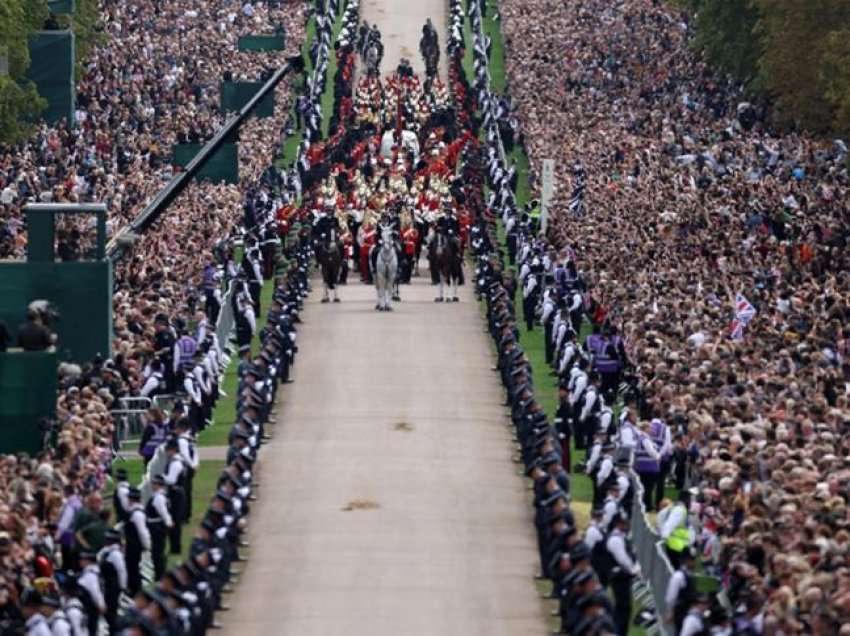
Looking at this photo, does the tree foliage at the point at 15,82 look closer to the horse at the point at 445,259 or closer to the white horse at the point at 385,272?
the horse at the point at 445,259

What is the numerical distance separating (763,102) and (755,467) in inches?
2229

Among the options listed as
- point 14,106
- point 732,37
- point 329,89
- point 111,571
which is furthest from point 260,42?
point 111,571

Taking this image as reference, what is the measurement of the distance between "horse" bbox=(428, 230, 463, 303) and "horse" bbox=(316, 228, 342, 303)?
208cm

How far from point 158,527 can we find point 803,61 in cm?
4569

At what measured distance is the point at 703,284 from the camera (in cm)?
6775

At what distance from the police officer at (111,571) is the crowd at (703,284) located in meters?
7.06

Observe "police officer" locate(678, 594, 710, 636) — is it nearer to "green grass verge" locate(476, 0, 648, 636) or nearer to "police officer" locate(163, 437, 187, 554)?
"green grass verge" locate(476, 0, 648, 636)

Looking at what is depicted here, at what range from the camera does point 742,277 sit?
68688mm

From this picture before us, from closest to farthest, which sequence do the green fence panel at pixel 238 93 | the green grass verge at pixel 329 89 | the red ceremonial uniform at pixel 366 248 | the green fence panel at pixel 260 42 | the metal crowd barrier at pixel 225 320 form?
the green fence panel at pixel 238 93 < the metal crowd barrier at pixel 225 320 < the red ceremonial uniform at pixel 366 248 < the green fence panel at pixel 260 42 < the green grass verge at pixel 329 89

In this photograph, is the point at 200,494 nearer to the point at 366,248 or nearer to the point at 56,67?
the point at 366,248

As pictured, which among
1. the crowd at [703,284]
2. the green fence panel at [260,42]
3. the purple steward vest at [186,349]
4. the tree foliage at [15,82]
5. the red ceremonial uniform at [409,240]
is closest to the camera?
the crowd at [703,284]

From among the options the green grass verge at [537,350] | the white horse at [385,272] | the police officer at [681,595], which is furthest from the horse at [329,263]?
the police officer at [681,595]

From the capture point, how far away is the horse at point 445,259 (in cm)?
7831

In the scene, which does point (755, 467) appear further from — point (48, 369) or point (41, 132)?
point (41, 132)
